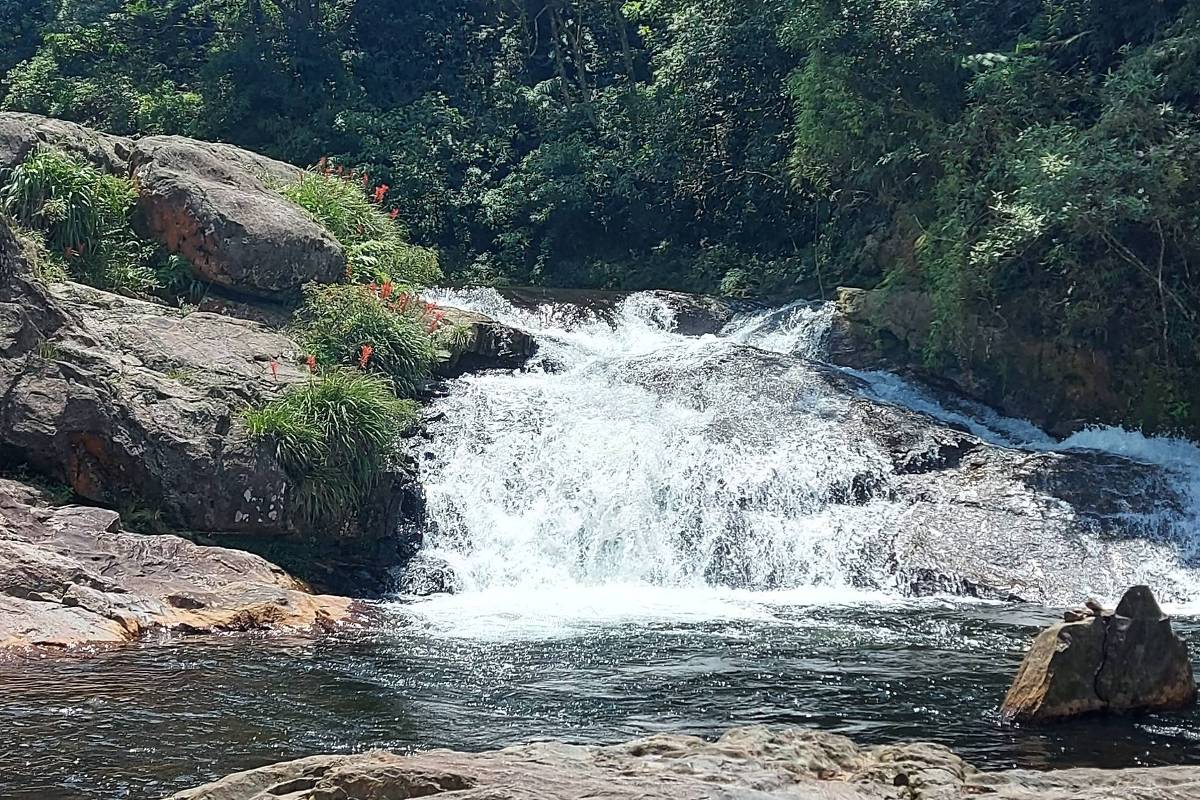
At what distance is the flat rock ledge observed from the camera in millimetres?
4500

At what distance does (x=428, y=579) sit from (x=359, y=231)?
7374 mm

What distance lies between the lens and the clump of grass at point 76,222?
607 inches

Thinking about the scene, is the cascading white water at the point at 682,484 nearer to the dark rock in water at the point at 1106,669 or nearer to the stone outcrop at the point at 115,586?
the stone outcrop at the point at 115,586

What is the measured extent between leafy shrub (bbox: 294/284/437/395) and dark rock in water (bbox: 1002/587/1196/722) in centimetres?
915

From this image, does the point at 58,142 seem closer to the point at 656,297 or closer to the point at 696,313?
the point at 656,297

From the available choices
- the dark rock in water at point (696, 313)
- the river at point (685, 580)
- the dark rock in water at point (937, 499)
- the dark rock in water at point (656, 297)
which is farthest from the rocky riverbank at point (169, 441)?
the dark rock in water at point (696, 313)

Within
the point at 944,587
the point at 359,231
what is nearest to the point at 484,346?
the point at 359,231

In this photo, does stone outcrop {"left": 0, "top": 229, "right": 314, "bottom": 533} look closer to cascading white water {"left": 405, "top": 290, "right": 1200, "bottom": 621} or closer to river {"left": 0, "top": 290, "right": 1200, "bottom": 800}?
river {"left": 0, "top": 290, "right": 1200, "bottom": 800}

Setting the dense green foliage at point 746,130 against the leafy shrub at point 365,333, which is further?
the dense green foliage at point 746,130

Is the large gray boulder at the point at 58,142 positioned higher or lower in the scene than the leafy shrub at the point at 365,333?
higher

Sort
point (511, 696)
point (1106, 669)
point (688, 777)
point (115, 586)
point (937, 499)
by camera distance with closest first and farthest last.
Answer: point (688, 777)
point (1106, 669)
point (511, 696)
point (115, 586)
point (937, 499)

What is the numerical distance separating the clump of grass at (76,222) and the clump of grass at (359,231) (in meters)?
2.66

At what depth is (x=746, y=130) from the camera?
85.4 ft

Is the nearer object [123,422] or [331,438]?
[123,422]
